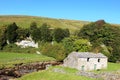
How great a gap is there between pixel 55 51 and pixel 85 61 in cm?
2241

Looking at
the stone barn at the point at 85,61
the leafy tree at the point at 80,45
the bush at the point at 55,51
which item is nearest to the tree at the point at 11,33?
the bush at the point at 55,51

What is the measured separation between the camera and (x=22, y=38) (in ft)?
342

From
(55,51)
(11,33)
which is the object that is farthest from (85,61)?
(11,33)

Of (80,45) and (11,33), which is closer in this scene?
(80,45)

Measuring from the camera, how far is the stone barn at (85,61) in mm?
60938

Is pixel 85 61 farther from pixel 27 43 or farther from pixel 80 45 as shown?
pixel 27 43

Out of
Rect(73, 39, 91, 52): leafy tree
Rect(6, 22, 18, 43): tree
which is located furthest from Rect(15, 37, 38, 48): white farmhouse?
Rect(73, 39, 91, 52): leafy tree

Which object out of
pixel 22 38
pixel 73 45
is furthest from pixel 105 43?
pixel 22 38

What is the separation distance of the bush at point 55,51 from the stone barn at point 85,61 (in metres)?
15.7

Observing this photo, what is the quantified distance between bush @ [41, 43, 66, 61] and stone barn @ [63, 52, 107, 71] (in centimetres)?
1574

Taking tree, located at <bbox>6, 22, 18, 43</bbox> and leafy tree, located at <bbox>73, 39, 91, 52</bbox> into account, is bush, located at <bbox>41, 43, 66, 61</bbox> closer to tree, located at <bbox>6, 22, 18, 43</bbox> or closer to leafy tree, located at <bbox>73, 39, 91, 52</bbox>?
leafy tree, located at <bbox>73, 39, 91, 52</bbox>

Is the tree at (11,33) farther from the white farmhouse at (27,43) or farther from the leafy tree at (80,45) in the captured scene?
the leafy tree at (80,45)

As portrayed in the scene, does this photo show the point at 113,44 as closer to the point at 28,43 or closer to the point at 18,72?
the point at 28,43

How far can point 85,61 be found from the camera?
6178 centimetres
